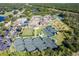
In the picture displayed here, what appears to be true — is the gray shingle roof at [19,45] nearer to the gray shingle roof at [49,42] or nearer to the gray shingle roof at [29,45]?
the gray shingle roof at [29,45]

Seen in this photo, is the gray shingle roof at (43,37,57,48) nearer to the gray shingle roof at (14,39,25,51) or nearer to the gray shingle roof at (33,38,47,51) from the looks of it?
the gray shingle roof at (33,38,47,51)

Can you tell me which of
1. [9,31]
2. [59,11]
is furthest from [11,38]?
[59,11]

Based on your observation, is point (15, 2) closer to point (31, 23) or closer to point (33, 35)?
point (31, 23)

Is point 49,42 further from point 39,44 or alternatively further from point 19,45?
point 19,45

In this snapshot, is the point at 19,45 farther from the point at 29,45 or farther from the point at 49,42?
the point at 49,42

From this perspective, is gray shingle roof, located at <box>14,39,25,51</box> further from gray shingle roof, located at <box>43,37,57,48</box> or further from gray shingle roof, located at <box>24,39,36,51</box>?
gray shingle roof, located at <box>43,37,57,48</box>

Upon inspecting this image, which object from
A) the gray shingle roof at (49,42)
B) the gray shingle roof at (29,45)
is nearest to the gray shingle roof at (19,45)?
the gray shingle roof at (29,45)

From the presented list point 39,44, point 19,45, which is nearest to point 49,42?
point 39,44

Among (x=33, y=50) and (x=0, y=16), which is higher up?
(x=0, y=16)

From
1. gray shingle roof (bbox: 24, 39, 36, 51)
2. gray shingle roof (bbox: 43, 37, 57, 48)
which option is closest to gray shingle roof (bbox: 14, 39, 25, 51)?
gray shingle roof (bbox: 24, 39, 36, 51)

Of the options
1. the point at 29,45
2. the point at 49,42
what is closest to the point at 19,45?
the point at 29,45

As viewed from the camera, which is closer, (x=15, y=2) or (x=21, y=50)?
(x=21, y=50)
